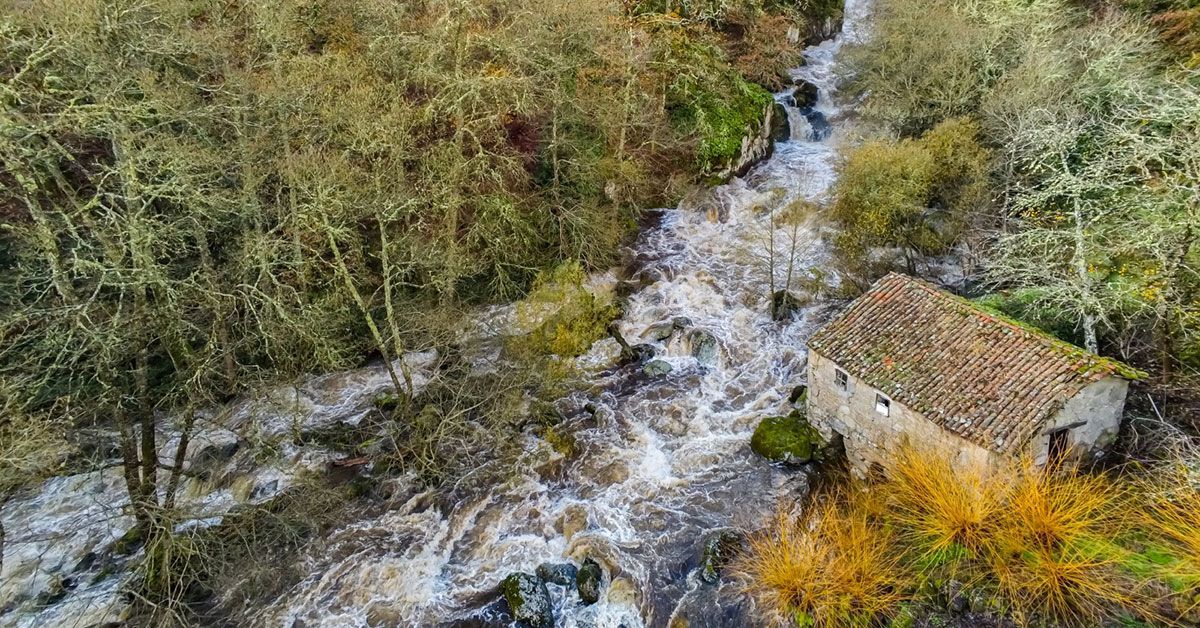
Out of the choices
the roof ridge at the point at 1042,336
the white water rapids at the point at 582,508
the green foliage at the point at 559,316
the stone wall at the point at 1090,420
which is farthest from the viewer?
the green foliage at the point at 559,316

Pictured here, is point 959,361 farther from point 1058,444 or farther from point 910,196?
point 910,196

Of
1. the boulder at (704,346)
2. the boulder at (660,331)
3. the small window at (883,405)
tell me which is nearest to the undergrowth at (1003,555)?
the small window at (883,405)

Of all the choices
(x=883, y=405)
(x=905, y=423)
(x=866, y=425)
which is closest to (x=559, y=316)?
(x=866, y=425)

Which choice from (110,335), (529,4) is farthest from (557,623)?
(529,4)

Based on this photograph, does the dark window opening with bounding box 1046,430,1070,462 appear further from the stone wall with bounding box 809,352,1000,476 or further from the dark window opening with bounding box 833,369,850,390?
the dark window opening with bounding box 833,369,850,390

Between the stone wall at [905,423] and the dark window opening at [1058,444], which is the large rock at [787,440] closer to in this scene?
the stone wall at [905,423]

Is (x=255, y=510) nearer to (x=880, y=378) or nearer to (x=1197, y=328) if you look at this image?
(x=880, y=378)

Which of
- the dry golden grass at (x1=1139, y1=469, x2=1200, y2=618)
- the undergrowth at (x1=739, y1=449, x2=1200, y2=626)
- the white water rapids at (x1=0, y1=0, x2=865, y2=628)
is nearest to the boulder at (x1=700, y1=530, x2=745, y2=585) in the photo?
the white water rapids at (x1=0, y1=0, x2=865, y2=628)
